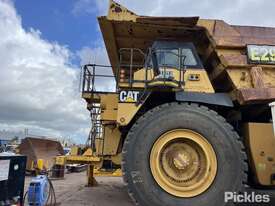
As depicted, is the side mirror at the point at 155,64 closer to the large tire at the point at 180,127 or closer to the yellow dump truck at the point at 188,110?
the yellow dump truck at the point at 188,110

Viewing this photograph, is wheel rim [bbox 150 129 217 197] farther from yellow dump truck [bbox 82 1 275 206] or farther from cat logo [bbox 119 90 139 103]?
cat logo [bbox 119 90 139 103]

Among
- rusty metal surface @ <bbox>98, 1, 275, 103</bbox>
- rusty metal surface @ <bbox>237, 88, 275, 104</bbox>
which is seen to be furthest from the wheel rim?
rusty metal surface @ <bbox>98, 1, 275, 103</bbox>

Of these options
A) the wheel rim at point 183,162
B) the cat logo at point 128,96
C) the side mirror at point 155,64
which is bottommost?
the wheel rim at point 183,162

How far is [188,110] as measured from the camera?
583 centimetres

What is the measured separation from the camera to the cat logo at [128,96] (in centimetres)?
621

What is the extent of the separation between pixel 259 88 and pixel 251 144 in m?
0.91

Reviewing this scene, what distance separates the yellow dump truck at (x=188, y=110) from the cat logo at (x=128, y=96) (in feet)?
0.05

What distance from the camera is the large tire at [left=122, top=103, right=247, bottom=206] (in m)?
5.49

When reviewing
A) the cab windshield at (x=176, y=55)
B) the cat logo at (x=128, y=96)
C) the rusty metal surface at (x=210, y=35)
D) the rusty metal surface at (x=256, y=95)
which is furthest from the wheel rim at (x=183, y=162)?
the cab windshield at (x=176, y=55)

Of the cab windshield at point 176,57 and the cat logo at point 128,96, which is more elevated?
the cab windshield at point 176,57

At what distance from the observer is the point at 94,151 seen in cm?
729

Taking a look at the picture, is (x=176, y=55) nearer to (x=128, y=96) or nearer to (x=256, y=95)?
(x=128, y=96)

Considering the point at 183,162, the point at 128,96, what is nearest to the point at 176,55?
the point at 128,96

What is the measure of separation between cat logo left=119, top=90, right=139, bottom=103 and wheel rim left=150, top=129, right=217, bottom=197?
87 cm
